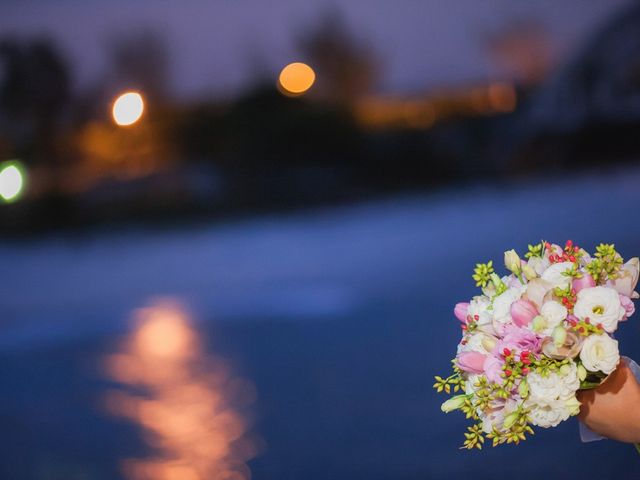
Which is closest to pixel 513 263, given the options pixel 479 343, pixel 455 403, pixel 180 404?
pixel 479 343

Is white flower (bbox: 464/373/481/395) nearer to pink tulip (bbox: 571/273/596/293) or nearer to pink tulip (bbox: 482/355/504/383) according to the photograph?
pink tulip (bbox: 482/355/504/383)

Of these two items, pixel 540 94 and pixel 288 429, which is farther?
pixel 540 94

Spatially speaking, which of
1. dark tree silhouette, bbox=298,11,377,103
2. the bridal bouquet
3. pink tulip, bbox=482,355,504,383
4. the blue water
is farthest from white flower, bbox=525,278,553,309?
dark tree silhouette, bbox=298,11,377,103

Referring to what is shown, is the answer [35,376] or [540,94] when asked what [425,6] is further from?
[35,376]

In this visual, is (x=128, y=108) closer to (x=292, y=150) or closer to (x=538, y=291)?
(x=292, y=150)

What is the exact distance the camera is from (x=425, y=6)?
30.8 feet

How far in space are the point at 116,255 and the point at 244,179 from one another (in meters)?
1.51

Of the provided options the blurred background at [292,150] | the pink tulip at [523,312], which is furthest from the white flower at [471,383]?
the blurred background at [292,150]

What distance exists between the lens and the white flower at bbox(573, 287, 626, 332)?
1370 mm

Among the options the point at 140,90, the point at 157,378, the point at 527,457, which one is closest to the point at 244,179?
the point at 140,90

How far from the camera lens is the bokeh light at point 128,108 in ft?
31.6

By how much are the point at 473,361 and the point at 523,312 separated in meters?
0.11

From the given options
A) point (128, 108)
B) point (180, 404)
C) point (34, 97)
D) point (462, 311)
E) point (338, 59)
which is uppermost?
point (128, 108)

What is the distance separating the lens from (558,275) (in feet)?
4.65
